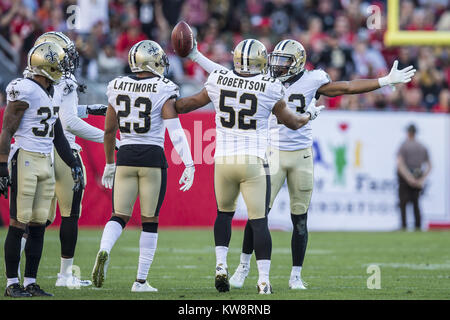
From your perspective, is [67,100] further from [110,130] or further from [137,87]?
[137,87]

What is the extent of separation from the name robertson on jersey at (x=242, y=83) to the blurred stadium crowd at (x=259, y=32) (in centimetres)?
743

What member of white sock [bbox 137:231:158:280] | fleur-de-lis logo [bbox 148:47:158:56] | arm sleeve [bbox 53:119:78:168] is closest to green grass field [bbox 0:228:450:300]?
white sock [bbox 137:231:158:280]

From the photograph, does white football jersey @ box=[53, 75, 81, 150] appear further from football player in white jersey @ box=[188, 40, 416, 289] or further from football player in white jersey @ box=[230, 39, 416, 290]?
football player in white jersey @ box=[230, 39, 416, 290]

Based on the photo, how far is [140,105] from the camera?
22.3ft

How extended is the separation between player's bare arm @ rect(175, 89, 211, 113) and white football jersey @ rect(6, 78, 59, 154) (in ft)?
3.23

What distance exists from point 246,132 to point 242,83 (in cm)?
39

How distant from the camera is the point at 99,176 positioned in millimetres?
13875

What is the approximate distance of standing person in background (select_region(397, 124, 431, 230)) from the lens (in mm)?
14547

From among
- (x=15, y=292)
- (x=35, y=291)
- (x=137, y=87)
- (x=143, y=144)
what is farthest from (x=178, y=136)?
(x=15, y=292)

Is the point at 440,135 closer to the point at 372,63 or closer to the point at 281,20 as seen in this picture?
the point at 372,63

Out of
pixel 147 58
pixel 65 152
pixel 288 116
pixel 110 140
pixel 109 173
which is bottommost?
pixel 109 173

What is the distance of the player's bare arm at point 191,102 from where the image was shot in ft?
22.5

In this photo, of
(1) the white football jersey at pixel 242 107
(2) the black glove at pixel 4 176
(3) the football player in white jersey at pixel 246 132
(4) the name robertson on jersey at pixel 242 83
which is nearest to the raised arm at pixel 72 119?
(3) the football player in white jersey at pixel 246 132
